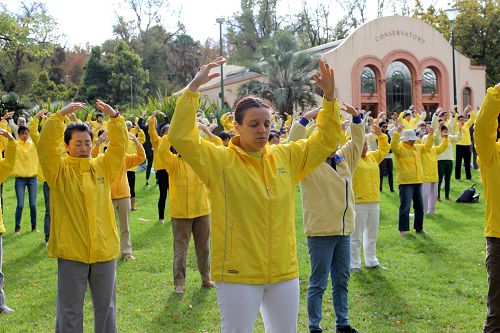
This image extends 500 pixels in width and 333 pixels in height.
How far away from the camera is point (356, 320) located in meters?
6.85

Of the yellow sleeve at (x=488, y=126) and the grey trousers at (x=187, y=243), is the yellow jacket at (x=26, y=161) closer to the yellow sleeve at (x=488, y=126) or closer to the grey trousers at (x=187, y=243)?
the grey trousers at (x=187, y=243)

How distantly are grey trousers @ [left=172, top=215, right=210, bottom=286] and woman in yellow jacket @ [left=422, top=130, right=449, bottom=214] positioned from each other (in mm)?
6386

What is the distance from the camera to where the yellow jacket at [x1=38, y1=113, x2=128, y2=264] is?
5.03m

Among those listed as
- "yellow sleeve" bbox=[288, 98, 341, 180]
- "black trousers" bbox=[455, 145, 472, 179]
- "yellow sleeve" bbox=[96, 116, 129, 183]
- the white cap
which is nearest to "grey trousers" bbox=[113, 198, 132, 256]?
"yellow sleeve" bbox=[96, 116, 129, 183]

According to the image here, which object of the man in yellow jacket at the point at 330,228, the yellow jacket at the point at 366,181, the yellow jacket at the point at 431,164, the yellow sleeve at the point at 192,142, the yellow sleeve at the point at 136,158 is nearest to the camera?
the yellow sleeve at the point at 192,142

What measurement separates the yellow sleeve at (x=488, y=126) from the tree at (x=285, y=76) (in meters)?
29.4

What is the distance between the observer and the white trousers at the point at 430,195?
45.3ft

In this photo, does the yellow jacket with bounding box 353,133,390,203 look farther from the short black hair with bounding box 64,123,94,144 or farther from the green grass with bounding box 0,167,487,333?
the short black hair with bounding box 64,123,94,144

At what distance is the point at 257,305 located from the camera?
3.89 meters

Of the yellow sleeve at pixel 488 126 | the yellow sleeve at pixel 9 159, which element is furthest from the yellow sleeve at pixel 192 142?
the yellow sleeve at pixel 9 159

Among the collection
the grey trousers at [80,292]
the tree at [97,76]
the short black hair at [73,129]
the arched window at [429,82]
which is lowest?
the grey trousers at [80,292]

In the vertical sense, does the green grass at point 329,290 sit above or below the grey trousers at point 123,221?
below

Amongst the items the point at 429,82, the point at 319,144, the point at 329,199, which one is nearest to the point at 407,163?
Answer: the point at 329,199

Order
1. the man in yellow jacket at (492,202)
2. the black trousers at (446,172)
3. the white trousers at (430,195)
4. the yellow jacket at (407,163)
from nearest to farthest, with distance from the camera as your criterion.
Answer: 1. the man in yellow jacket at (492,202)
2. the yellow jacket at (407,163)
3. the white trousers at (430,195)
4. the black trousers at (446,172)
